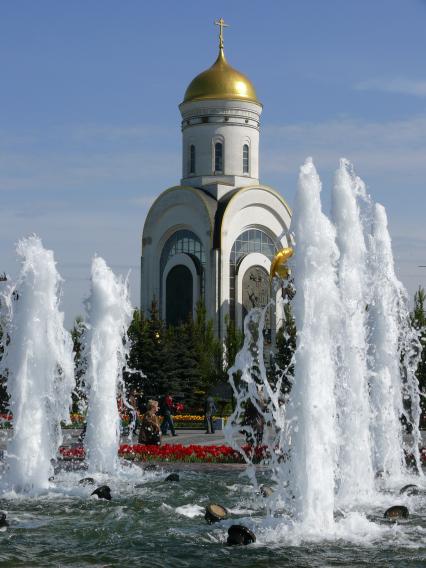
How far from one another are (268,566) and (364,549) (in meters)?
1.14

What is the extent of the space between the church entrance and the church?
5 centimetres

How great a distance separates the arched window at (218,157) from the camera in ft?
151

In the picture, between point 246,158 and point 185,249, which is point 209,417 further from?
point 246,158

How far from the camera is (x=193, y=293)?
45312 mm

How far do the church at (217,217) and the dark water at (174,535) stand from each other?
30963 mm

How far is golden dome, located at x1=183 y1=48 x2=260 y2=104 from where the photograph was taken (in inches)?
1796

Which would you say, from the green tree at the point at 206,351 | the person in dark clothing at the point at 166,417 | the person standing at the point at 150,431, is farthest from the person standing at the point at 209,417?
the green tree at the point at 206,351

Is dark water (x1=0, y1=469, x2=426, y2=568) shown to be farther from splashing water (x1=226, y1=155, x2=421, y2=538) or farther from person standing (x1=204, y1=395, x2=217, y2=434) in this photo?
person standing (x1=204, y1=395, x2=217, y2=434)

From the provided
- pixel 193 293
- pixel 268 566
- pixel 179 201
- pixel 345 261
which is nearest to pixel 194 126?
pixel 179 201

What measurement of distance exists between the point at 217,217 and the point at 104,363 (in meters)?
28.7

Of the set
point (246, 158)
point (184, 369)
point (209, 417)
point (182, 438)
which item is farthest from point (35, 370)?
point (246, 158)

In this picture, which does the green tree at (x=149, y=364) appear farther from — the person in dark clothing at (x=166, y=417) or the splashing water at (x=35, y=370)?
the splashing water at (x=35, y=370)

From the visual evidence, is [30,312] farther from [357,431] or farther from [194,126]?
[194,126]

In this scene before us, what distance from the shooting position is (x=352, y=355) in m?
13.8
